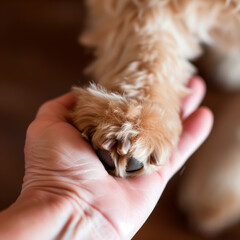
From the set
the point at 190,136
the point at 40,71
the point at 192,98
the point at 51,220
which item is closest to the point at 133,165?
the point at 51,220

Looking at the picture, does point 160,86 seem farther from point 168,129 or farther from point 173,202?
point 173,202

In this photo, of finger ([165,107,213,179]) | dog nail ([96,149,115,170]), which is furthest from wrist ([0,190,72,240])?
finger ([165,107,213,179])

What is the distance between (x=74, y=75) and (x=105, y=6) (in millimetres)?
358

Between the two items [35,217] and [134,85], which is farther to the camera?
[134,85]

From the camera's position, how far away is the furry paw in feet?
2.12

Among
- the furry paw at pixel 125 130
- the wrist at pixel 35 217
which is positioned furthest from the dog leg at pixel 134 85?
the wrist at pixel 35 217

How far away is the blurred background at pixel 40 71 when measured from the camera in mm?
1140

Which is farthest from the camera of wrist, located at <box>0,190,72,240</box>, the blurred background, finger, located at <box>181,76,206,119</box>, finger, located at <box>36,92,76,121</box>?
the blurred background

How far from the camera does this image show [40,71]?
4.37 ft

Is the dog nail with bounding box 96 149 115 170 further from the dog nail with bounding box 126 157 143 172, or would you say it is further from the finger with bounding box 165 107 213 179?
the finger with bounding box 165 107 213 179

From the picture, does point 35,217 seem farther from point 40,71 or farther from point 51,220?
point 40,71

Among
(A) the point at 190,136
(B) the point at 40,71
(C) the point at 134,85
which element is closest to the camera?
→ (C) the point at 134,85

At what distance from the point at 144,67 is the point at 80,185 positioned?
33cm

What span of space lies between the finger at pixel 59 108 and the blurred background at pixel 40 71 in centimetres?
28
